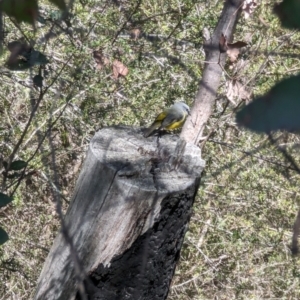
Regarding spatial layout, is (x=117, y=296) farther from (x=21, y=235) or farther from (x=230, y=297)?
(x=230, y=297)

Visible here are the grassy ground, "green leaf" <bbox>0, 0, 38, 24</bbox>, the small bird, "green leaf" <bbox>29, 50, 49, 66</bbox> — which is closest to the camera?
"green leaf" <bbox>0, 0, 38, 24</bbox>

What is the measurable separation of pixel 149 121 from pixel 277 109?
3757 mm

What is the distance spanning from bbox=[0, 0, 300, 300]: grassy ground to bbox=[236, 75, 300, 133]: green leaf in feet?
10.9

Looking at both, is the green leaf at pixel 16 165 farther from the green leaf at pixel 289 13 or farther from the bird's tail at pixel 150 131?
the green leaf at pixel 289 13

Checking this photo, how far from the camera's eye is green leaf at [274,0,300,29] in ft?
1.77

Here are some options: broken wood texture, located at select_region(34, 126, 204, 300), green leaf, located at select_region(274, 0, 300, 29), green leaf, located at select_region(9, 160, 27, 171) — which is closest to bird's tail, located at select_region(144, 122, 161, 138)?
broken wood texture, located at select_region(34, 126, 204, 300)

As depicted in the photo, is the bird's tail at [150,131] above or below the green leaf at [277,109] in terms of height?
above

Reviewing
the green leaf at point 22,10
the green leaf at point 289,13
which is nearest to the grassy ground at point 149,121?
the green leaf at point 22,10

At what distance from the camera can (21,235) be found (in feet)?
13.8

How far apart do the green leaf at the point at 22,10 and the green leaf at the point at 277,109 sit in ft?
1.27

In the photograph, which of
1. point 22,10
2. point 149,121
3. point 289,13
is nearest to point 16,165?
point 22,10

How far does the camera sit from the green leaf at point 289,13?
1.77ft

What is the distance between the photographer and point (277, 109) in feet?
1.49

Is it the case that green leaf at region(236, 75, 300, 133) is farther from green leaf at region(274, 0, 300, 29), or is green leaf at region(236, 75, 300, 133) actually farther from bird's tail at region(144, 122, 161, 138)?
bird's tail at region(144, 122, 161, 138)
